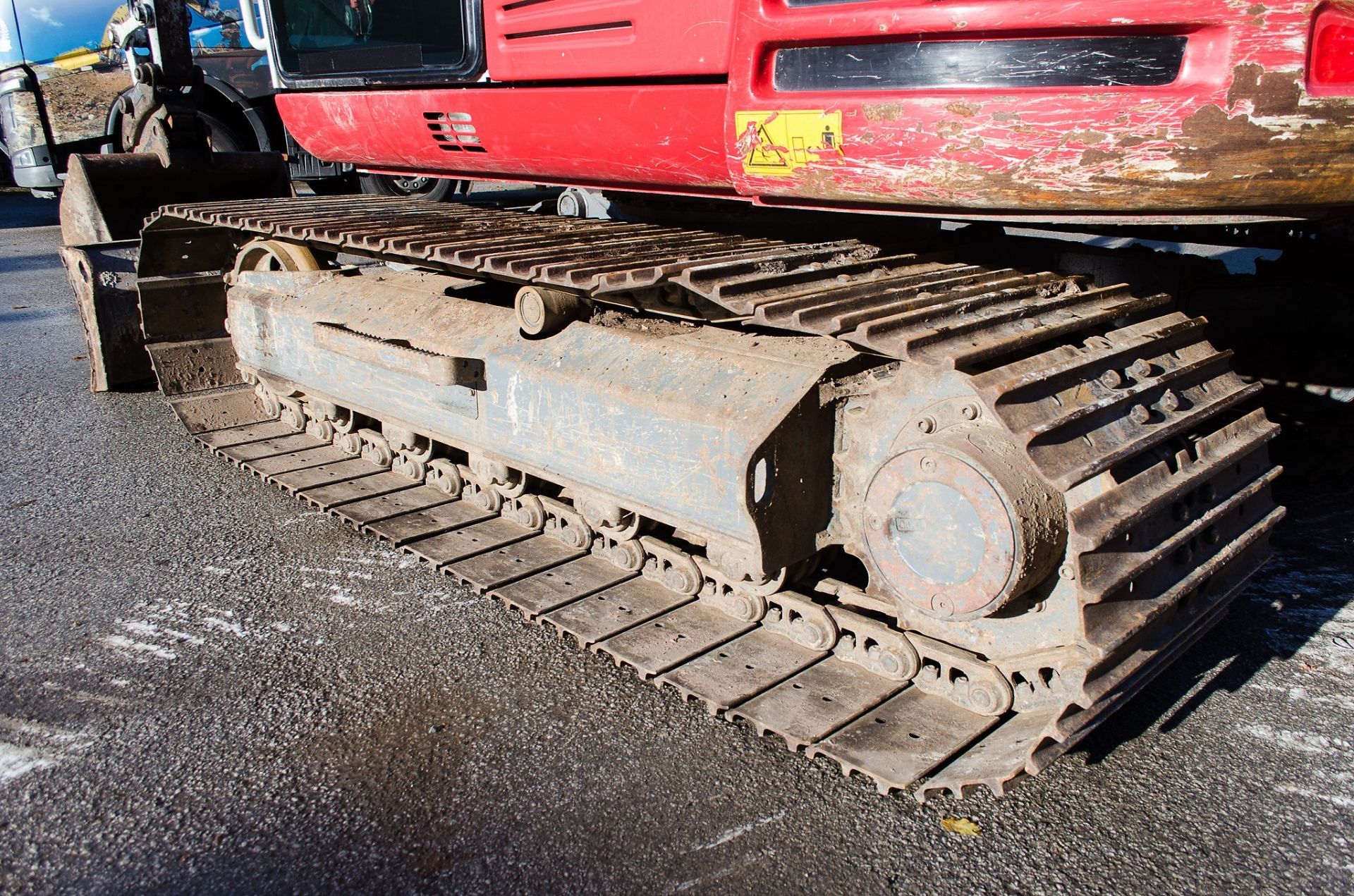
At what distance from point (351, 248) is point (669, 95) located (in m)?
1.76

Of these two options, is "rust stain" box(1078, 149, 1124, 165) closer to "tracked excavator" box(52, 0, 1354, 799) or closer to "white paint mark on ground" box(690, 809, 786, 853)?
"tracked excavator" box(52, 0, 1354, 799)

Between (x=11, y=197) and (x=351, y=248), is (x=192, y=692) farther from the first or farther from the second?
(x=11, y=197)

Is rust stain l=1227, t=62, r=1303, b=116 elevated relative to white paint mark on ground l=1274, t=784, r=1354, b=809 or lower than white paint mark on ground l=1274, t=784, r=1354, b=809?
elevated

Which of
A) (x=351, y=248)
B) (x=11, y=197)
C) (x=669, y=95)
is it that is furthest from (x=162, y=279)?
(x=11, y=197)

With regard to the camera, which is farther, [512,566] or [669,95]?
[512,566]

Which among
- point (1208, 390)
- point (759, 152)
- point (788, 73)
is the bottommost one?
point (1208, 390)

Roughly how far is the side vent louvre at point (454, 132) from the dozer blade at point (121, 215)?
2.84 meters

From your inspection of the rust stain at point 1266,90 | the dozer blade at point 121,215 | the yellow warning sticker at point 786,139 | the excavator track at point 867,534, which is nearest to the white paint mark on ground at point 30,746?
the excavator track at point 867,534

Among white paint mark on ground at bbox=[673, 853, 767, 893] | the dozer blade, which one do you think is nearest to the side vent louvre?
white paint mark on ground at bbox=[673, 853, 767, 893]

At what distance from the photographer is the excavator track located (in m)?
2.49

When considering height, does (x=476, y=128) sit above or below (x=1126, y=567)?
above

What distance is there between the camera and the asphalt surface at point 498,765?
7.85 feet

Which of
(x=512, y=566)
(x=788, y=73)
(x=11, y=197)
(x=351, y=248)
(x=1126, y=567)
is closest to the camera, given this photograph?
(x=1126, y=567)

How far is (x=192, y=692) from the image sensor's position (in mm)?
3121
